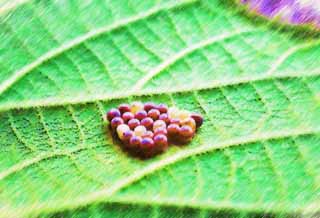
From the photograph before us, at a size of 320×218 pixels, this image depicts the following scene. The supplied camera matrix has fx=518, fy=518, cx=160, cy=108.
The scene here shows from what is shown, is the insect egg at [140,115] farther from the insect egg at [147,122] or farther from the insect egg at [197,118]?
the insect egg at [197,118]

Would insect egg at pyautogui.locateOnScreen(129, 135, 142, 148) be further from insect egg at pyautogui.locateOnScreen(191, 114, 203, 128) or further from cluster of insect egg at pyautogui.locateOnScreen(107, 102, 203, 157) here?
insect egg at pyautogui.locateOnScreen(191, 114, 203, 128)

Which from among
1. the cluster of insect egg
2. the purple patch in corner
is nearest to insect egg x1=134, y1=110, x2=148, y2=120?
the cluster of insect egg

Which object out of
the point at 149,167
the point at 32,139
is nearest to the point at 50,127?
the point at 32,139

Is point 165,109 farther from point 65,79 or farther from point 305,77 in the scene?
point 305,77

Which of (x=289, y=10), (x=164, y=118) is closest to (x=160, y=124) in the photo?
(x=164, y=118)

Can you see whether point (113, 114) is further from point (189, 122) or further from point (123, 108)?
point (189, 122)
